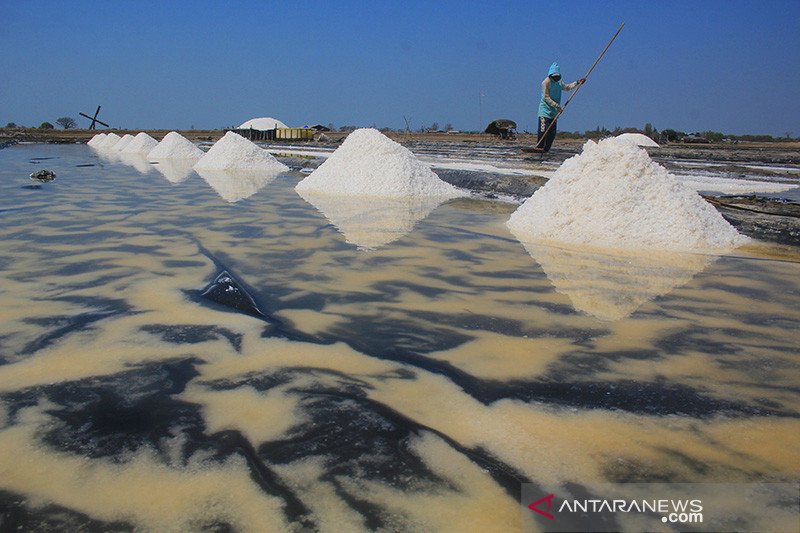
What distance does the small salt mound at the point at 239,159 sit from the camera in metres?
8.94

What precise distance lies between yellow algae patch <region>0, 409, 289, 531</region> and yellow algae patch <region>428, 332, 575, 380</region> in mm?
703

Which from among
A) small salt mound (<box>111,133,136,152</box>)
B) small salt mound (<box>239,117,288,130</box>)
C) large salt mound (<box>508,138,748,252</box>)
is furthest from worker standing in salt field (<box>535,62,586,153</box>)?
small salt mound (<box>239,117,288,130</box>)

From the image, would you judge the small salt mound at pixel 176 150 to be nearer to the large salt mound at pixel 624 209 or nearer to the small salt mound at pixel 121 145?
the small salt mound at pixel 121 145

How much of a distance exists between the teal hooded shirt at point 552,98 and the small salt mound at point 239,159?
4319 millimetres

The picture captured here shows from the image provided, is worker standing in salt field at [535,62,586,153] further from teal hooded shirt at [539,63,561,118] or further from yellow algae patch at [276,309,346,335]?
yellow algae patch at [276,309,346,335]

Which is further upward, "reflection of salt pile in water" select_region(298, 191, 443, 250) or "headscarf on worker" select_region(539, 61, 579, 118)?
"headscarf on worker" select_region(539, 61, 579, 118)

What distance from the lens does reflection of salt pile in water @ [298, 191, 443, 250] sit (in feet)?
11.1

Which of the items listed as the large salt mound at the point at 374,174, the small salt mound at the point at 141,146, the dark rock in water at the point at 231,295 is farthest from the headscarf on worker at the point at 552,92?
the small salt mound at the point at 141,146

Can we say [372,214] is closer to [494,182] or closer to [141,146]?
[494,182]

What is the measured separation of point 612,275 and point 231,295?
1719 mm

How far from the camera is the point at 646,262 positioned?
277 cm

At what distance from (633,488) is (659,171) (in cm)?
281

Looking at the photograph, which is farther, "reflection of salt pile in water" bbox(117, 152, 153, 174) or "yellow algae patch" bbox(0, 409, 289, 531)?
"reflection of salt pile in water" bbox(117, 152, 153, 174)

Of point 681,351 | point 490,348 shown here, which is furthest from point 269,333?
point 681,351
